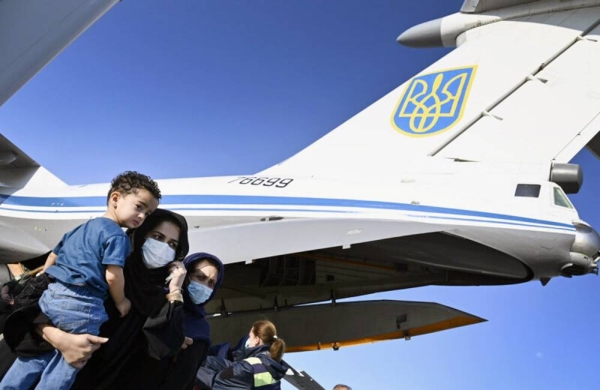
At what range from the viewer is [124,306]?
6.04 feet

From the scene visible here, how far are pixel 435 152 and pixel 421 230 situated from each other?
2.05 metres

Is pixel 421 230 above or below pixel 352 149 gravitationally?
below

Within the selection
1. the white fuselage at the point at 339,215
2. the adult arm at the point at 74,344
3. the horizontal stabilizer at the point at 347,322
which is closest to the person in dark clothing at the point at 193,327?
the adult arm at the point at 74,344

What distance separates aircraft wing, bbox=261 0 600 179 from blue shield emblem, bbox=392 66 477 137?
0.05ft

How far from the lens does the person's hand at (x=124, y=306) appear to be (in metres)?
1.84

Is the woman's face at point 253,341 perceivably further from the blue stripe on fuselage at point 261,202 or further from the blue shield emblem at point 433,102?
the blue shield emblem at point 433,102

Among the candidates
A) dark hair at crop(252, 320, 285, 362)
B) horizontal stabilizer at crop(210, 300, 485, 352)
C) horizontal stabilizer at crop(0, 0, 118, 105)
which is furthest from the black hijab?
horizontal stabilizer at crop(210, 300, 485, 352)

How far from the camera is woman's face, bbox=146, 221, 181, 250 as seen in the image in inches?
77.4

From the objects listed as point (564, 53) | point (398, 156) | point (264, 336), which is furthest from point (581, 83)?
point (264, 336)

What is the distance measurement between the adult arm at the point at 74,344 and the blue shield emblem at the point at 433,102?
7237 mm

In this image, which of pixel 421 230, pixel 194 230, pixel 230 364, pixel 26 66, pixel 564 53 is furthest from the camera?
pixel 564 53

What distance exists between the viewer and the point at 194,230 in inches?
283

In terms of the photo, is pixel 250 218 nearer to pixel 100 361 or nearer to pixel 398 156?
pixel 398 156

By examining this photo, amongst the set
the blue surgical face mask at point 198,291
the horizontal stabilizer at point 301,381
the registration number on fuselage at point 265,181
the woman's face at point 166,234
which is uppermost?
the registration number on fuselage at point 265,181
